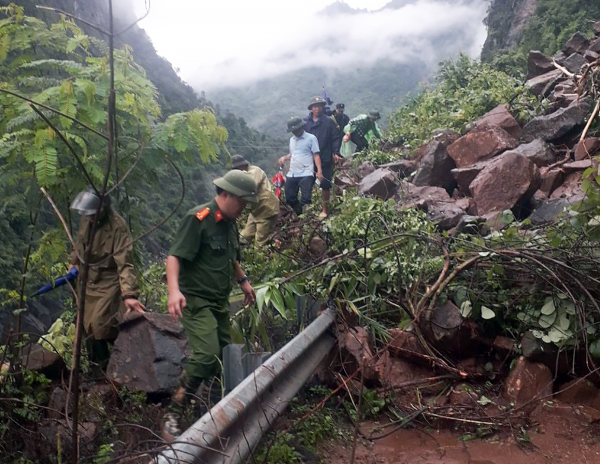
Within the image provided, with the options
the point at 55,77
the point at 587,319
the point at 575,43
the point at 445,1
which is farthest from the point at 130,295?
the point at 445,1

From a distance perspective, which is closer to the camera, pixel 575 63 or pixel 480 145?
pixel 480 145

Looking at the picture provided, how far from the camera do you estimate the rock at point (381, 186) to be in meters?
7.86

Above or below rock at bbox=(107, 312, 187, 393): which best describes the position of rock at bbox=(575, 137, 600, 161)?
above

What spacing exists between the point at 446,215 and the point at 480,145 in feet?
7.33

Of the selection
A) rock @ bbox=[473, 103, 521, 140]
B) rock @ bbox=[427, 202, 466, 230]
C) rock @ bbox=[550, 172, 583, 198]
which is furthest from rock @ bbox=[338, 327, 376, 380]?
rock @ bbox=[473, 103, 521, 140]

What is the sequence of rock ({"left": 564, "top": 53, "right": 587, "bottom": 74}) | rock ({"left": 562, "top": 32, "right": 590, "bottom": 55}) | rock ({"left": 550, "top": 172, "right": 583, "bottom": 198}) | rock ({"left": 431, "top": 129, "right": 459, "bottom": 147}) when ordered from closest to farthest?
rock ({"left": 550, "top": 172, "right": 583, "bottom": 198})
rock ({"left": 431, "top": 129, "right": 459, "bottom": 147})
rock ({"left": 564, "top": 53, "right": 587, "bottom": 74})
rock ({"left": 562, "top": 32, "right": 590, "bottom": 55})

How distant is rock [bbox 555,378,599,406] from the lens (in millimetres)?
3531

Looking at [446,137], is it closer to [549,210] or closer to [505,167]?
[505,167]

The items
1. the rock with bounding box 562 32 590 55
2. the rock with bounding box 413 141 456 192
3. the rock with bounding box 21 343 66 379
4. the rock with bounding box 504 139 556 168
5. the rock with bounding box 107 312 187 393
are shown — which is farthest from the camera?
the rock with bounding box 562 32 590 55

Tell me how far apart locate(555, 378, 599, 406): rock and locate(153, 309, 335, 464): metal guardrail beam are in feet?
4.86

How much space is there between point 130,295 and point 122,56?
2.01 meters

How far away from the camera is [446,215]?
6148 millimetres

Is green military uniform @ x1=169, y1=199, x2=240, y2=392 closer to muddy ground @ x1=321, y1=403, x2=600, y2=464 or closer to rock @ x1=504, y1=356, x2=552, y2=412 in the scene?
muddy ground @ x1=321, y1=403, x2=600, y2=464

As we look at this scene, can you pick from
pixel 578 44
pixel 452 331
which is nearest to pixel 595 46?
pixel 578 44
